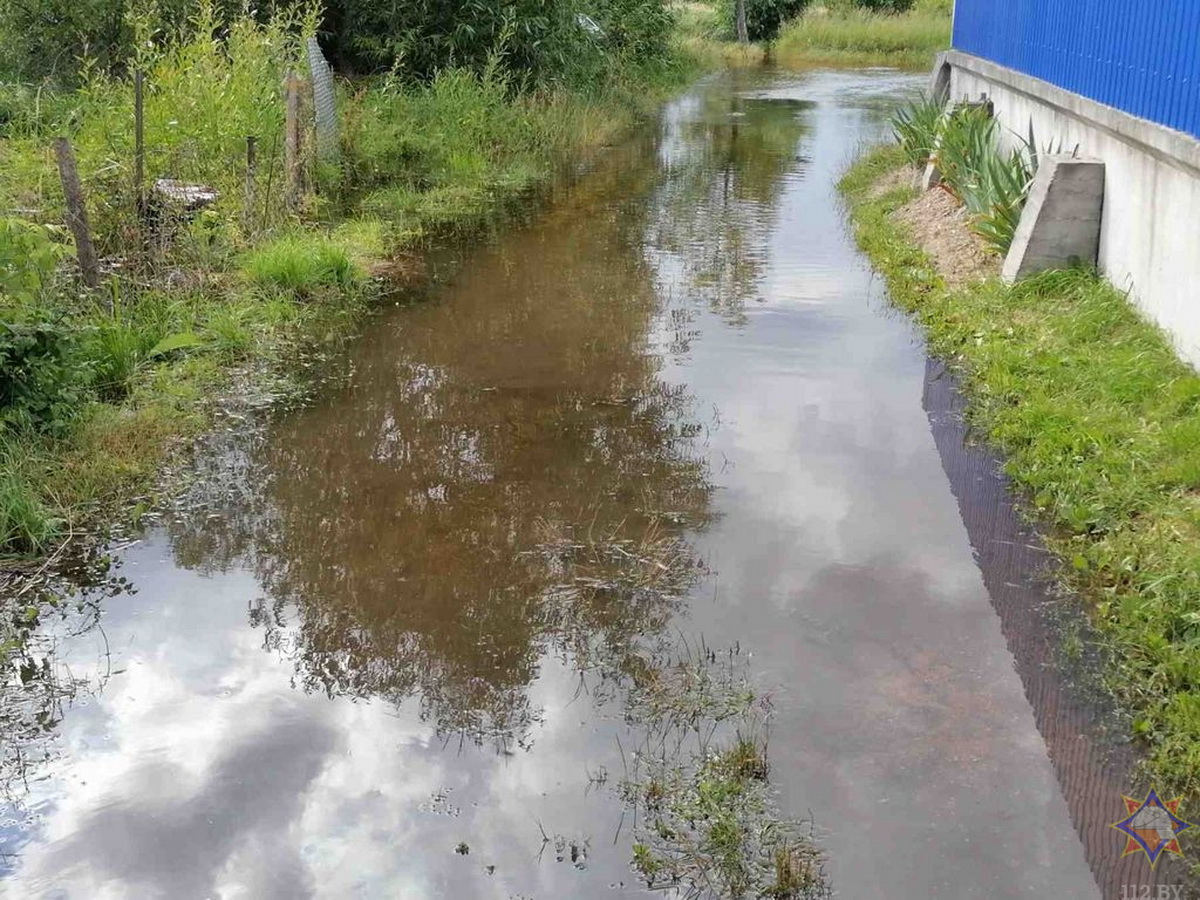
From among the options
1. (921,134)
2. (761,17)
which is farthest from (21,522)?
(761,17)

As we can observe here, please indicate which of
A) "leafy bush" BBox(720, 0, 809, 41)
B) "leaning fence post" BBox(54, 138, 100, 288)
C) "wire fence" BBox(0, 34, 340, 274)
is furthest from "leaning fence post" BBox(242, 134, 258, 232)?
"leafy bush" BBox(720, 0, 809, 41)

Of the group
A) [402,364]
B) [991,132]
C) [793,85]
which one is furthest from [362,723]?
[793,85]

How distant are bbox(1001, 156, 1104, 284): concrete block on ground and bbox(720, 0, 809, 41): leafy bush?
123 ft

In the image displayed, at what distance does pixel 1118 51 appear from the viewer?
833 centimetres

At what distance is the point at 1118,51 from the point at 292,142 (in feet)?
23.0

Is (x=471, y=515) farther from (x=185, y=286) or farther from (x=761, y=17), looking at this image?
(x=761, y=17)

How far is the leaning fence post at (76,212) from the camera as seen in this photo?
24.9 feet

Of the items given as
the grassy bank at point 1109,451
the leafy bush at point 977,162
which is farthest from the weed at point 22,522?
the leafy bush at point 977,162

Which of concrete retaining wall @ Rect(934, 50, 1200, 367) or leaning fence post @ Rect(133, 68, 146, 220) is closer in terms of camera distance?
concrete retaining wall @ Rect(934, 50, 1200, 367)

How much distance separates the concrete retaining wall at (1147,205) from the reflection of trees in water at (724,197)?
2735 millimetres

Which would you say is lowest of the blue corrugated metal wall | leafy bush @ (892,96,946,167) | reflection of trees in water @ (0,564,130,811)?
reflection of trees in water @ (0,564,130,811)

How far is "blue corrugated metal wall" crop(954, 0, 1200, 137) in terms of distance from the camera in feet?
22.8

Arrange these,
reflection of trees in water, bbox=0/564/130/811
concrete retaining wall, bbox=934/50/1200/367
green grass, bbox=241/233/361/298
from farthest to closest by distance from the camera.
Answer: green grass, bbox=241/233/361/298, concrete retaining wall, bbox=934/50/1200/367, reflection of trees in water, bbox=0/564/130/811

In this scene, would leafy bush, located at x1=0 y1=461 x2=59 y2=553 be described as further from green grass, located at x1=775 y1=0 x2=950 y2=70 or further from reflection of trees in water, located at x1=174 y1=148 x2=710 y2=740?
green grass, located at x1=775 y1=0 x2=950 y2=70
